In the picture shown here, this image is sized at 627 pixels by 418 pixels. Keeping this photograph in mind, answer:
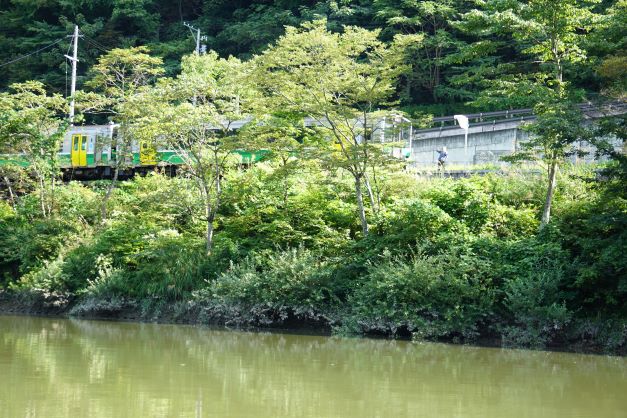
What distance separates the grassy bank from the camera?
55.5ft

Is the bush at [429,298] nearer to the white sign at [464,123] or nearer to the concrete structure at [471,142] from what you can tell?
the concrete structure at [471,142]

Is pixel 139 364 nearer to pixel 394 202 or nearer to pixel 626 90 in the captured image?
pixel 394 202

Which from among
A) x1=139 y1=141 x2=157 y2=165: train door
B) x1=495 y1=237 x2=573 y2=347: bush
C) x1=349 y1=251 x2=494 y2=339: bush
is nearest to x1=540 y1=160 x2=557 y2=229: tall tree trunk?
x1=495 y1=237 x2=573 y2=347: bush

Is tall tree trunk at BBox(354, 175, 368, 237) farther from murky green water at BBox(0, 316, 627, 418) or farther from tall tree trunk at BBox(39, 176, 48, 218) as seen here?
tall tree trunk at BBox(39, 176, 48, 218)

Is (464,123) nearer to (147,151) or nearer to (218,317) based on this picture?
(147,151)

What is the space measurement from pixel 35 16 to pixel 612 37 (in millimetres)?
40905

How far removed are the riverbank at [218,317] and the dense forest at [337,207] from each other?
0.05 m

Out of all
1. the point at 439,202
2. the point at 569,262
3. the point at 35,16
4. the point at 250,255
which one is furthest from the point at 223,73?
the point at 35,16

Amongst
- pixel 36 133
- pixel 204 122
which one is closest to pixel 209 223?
pixel 204 122

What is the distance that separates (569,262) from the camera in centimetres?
1741

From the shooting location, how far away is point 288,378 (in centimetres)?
1304

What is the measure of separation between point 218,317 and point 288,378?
7.26 meters

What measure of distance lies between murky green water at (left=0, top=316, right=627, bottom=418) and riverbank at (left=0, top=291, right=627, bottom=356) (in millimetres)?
717

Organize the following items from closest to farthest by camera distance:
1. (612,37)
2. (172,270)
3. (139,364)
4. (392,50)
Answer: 1. (139,364)
2. (612,37)
3. (392,50)
4. (172,270)
